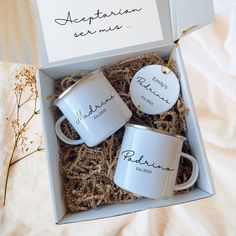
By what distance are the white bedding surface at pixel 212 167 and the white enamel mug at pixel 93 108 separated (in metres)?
0.22

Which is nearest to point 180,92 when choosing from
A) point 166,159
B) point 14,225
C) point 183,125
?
point 183,125

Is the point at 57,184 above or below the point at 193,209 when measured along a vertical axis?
above

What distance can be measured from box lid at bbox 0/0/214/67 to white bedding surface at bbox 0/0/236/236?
106 millimetres

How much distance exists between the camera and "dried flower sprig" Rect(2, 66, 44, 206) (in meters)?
0.82

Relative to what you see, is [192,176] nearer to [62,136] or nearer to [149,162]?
[149,162]

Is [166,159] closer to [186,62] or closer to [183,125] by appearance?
[183,125]

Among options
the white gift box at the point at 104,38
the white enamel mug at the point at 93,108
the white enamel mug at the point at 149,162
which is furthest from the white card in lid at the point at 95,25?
the white enamel mug at the point at 149,162

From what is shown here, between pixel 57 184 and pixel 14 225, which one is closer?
pixel 57 184

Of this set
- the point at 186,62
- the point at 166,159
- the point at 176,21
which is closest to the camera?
the point at 166,159

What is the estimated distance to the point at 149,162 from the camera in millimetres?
612

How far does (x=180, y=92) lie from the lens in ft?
2.35

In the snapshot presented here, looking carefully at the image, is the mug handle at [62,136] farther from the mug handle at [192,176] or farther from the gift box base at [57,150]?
the mug handle at [192,176]

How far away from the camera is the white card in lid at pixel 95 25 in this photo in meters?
0.71

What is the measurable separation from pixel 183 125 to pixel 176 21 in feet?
0.75
